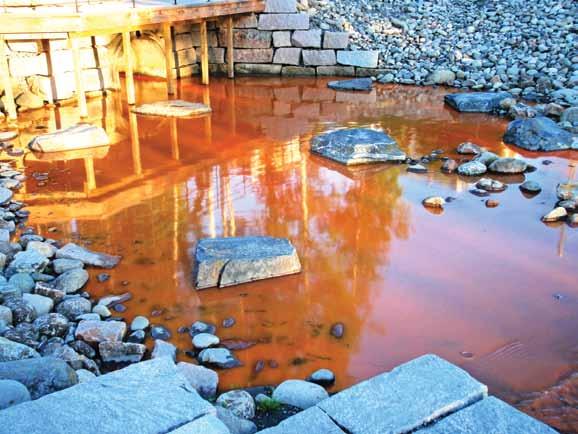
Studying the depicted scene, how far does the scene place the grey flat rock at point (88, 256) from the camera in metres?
5.71

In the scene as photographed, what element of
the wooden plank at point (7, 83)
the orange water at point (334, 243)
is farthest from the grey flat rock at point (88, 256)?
the wooden plank at point (7, 83)

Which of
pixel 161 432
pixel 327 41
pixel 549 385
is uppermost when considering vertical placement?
pixel 327 41

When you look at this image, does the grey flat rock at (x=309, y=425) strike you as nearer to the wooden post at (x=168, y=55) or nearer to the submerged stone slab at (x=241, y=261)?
the submerged stone slab at (x=241, y=261)

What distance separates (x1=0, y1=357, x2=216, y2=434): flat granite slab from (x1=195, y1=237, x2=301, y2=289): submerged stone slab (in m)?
2.18

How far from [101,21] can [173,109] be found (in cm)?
191

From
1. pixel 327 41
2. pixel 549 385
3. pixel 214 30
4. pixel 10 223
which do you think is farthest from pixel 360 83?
pixel 549 385

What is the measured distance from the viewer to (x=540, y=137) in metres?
9.37

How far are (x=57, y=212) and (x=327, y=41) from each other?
8946 mm

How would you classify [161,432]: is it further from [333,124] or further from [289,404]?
[333,124]

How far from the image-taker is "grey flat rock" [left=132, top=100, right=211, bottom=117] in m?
11.0

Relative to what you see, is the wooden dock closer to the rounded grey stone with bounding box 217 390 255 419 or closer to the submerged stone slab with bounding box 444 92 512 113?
the submerged stone slab with bounding box 444 92 512 113

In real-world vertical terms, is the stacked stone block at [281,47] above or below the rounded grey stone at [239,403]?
above

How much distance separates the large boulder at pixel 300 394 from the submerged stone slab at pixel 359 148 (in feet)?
16.5

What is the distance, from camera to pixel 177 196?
7.36 meters
